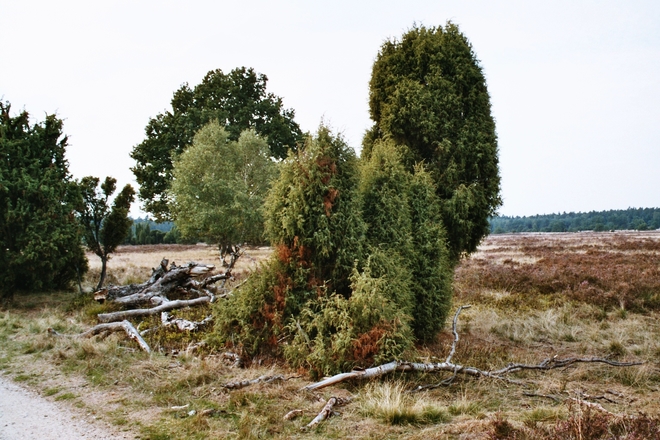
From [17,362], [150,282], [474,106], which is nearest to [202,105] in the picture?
[150,282]

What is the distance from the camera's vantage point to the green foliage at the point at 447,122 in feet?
40.8

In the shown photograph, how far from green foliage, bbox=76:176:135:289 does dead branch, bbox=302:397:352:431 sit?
1360cm

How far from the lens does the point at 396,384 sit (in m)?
6.39

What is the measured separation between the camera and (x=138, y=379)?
7152mm

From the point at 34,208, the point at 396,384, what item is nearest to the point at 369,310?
the point at 396,384

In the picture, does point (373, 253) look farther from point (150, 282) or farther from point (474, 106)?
point (150, 282)

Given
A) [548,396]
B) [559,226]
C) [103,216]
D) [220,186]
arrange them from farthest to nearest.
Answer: [559,226], [220,186], [103,216], [548,396]

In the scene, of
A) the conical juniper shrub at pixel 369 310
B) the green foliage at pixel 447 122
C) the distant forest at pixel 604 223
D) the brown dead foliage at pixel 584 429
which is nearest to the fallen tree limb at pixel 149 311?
the conical juniper shrub at pixel 369 310

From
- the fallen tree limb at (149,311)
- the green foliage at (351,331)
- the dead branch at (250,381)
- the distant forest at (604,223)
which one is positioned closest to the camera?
the dead branch at (250,381)

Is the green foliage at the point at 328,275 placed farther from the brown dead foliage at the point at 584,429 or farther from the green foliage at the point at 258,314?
the brown dead foliage at the point at 584,429

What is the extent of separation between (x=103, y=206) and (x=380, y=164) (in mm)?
11882

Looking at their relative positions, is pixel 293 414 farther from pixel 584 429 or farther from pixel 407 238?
pixel 407 238

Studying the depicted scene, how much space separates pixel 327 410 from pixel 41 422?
3.58 m

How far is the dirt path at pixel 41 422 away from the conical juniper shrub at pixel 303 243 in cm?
308
